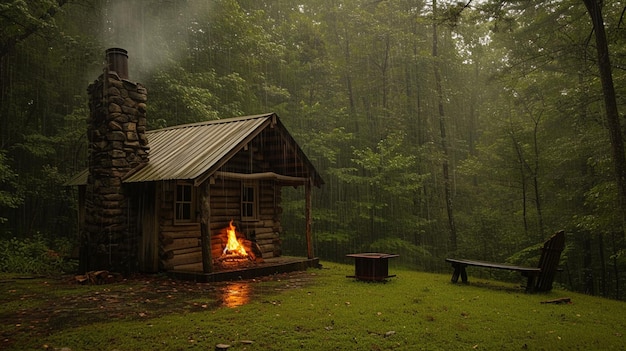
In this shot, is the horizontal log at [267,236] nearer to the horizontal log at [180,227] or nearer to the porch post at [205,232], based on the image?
the horizontal log at [180,227]

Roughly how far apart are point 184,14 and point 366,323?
693 inches

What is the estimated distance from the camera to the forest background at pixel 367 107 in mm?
16219

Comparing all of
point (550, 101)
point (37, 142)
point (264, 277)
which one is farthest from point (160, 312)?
point (550, 101)

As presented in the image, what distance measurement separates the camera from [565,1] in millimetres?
14195

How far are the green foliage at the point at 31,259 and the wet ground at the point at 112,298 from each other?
2.31 m

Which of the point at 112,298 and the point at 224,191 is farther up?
the point at 224,191

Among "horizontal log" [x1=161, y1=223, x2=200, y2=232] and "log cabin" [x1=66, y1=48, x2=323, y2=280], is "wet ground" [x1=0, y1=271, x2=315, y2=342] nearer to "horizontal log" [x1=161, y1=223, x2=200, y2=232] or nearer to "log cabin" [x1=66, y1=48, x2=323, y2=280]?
"log cabin" [x1=66, y1=48, x2=323, y2=280]

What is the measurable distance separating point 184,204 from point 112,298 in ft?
14.5

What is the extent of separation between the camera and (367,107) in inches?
1080

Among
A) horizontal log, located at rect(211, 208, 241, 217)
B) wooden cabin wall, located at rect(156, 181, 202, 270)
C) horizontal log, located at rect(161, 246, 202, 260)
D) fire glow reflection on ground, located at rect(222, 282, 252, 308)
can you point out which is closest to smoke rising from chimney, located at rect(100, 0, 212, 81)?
horizontal log, located at rect(211, 208, 241, 217)

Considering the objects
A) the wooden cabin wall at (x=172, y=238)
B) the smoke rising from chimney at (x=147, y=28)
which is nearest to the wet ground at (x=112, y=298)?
the wooden cabin wall at (x=172, y=238)

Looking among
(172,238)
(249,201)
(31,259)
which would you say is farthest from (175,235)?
(31,259)

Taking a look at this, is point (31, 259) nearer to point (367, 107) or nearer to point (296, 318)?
point (296, 318)

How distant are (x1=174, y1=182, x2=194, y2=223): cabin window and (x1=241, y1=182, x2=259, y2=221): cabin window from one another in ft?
6.62
